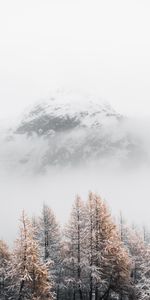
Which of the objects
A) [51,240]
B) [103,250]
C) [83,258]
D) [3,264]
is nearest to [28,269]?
[83,258]

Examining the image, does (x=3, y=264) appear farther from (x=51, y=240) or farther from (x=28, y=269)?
(x=28, y=269)

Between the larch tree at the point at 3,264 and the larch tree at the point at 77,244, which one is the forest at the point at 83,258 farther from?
the larch tree at the point at 3,264

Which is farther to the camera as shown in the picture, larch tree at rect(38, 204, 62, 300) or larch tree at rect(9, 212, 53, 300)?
larch tree at rect(38, 204, 62, 300)

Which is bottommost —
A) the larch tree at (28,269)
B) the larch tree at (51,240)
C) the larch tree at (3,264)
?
the larch tree at (28,269)

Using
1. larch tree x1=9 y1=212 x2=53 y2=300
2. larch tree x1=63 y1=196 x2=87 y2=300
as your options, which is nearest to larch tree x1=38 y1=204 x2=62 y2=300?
larch tree x1=63 y1=196 x2=87 y2=300

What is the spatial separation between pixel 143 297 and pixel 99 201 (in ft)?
40.4

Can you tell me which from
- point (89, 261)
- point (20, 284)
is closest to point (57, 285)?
point (89, 261)

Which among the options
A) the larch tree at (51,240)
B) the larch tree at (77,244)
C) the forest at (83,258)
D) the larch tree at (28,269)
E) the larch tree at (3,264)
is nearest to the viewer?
the larch tree at (28,269)

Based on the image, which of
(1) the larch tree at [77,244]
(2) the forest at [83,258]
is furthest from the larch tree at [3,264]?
(1) the larch tree at [77,244]

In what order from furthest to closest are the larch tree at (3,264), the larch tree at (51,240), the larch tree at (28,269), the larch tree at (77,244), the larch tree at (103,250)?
the larch tree at (51,240) → the larch tree at (3,264) → the larch tree at (77,244) → the larch tree at (103,250) → the larch tree at (28,269)

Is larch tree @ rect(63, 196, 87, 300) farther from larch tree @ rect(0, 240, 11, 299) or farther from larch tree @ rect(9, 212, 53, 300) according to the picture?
larch tree @ rect(0, 240, 11, 299)

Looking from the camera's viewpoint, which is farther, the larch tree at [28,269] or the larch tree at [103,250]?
the larch tree at [103,250]

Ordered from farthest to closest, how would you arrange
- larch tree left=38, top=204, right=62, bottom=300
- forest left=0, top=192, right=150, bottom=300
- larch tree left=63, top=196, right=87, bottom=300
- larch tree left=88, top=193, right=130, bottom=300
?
larch tree left=38, top=204, right=62, bottom=300, larch tree left=63, top=196, right=87, bottom=300, larch tree left=88, top=193, right=130, bottom=300, forest left=0, top=192, right=150, bottom=300

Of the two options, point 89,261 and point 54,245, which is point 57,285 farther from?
point 89,261
